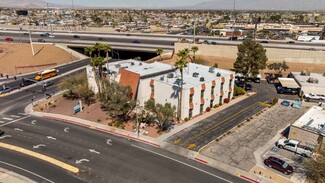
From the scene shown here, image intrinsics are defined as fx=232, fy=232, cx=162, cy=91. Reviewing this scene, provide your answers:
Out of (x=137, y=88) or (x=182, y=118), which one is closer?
(x=182, y=118)

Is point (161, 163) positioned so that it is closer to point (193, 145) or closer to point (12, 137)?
point (193, 145)

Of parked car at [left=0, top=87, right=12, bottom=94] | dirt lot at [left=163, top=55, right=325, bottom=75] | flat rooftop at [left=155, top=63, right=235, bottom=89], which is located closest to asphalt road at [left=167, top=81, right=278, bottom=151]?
flat rooftop at [left=155, top=63, right=235, bottom=89]

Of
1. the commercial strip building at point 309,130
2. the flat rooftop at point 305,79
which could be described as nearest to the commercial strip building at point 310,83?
the flat rooftop at point 305,79

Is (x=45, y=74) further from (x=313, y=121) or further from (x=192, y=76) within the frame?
(x=313, y=121)

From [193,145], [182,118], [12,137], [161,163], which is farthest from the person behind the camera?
[182,118]

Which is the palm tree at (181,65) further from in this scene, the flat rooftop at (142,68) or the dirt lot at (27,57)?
the dirt lot at (27,57)

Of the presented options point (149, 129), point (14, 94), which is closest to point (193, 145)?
point (149, 129)

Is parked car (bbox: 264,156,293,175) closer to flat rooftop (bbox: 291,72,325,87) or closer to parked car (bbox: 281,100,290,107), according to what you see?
parked car (bbox: 281,100,290,107)
